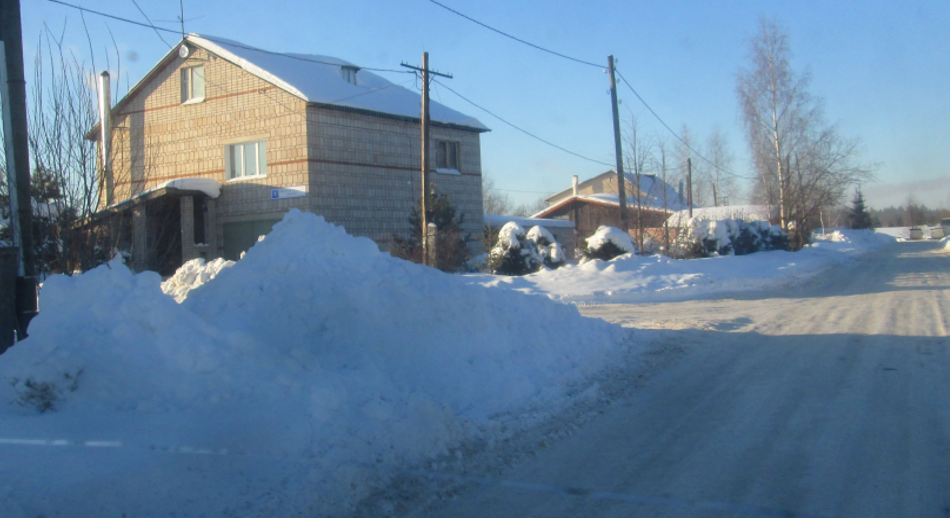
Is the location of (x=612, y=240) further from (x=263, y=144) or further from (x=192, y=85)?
(x=192, y=85)

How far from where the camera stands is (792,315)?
11.4 metres

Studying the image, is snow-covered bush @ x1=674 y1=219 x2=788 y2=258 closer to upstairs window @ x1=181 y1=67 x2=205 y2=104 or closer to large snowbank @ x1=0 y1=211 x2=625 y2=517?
large snowbank @ x1=0 y1=211 x2=625 y2=517

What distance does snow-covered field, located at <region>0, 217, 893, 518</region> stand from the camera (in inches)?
145

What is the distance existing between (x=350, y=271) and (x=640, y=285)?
11441mm

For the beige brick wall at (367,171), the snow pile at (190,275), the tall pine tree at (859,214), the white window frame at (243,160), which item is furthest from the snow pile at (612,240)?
the tall pine tree at (859,214)

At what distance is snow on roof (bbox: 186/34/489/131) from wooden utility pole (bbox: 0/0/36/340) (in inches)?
641

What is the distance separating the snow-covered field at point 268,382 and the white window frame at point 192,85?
2098 centimetres

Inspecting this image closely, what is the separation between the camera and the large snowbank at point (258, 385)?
3.67 m

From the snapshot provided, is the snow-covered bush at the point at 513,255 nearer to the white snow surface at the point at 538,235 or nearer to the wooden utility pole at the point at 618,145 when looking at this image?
the white snow surface at the point at 538,235

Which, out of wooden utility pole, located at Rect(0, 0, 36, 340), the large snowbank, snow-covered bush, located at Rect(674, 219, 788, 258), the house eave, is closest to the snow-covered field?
the large snowbank

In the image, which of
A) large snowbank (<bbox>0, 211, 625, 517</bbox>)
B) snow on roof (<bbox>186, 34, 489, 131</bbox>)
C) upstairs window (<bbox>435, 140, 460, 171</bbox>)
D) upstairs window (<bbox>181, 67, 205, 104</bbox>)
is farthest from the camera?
upstairs window (<bbox>435, 140, 460, 171</bbox>)

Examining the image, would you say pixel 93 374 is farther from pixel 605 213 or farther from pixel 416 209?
pixel 605 213

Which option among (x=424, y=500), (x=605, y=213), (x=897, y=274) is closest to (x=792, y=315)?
(x=424, y=500)

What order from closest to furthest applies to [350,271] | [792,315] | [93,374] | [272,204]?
1. [93,374]
2. [350,271]
3. [792,315]
4. [272,204]
